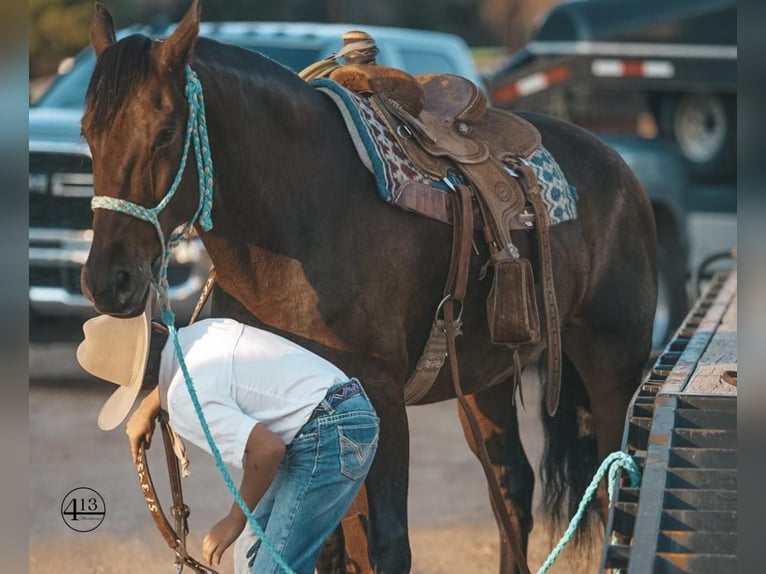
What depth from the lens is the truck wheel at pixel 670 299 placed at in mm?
9391

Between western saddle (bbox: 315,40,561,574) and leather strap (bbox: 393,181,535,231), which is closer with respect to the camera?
leather strap (bbox: 393,181,535,231)

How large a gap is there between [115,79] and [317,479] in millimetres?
1033

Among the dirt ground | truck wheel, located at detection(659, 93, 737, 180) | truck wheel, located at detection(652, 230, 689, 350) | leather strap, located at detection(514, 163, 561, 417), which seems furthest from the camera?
truck wheel, located at detection(659, 93, 737, 180)

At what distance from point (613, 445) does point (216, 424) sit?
7.42 ft

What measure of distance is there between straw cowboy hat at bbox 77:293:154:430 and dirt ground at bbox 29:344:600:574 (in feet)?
7.61

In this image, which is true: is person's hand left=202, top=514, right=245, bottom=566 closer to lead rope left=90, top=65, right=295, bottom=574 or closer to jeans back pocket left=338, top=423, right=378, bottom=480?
lead rope left=90, top=65, right=295, bottom=574

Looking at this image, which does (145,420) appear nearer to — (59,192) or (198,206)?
(198,206)

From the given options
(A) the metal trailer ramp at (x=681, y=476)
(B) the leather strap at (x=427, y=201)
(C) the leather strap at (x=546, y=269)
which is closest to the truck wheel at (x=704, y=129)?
(A) the metal trailer ramp at (x=681, y=476)

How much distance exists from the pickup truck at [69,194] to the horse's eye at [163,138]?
4.91 metres

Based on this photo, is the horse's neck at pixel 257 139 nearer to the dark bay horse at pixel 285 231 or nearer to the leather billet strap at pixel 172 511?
the dark bay horse at pixel 285 231

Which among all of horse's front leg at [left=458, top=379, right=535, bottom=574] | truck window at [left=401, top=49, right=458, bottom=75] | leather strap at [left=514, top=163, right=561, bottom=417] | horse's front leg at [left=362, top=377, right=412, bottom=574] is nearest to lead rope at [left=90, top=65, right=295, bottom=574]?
horse's front leg at [left=362, top=377, right=412, bottom=574]

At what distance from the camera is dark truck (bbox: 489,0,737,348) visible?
10.5 metres

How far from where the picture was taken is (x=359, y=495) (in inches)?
144

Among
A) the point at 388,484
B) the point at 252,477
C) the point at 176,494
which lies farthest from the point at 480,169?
the point at 252,477
